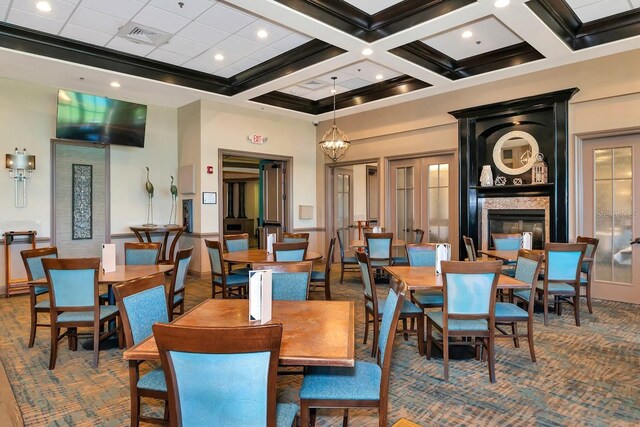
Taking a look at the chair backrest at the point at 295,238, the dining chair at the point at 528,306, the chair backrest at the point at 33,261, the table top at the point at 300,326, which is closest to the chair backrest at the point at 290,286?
the table top at the point at 300,326

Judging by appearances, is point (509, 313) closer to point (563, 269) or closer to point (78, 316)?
point (563, 269)

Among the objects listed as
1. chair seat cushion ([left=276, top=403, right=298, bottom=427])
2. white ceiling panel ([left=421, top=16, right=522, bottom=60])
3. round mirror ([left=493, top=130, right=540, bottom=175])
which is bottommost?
chair seat cushion ([left=276, top=403, right=298, bottom=427])

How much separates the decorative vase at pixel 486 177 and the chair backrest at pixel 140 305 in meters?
5.41

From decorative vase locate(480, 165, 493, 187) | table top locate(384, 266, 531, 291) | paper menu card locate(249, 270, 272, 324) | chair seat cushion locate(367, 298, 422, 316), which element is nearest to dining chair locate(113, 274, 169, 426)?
paper menu card locate(249, 270, 272, 324)

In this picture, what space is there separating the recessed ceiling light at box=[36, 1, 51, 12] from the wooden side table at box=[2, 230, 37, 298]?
10.5 feet

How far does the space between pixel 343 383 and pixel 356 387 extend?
0.24 ft

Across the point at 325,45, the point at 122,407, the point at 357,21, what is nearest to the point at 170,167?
the point at 325,45

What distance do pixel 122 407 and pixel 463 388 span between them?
7.87 ft

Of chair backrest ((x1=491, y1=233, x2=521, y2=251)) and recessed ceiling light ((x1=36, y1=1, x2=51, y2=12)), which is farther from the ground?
recessed ceiling light ((x1=36, y1=1, x2=51, y2=12))

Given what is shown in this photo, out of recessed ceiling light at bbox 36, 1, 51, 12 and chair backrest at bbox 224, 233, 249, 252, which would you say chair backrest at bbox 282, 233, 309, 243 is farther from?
recessed ceiling light at bbox 36, 1, 51, 12

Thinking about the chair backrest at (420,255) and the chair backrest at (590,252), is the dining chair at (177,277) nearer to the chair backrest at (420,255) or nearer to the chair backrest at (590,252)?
the chair backrest at (420,255)

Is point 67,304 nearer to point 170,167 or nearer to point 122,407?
point 122,407

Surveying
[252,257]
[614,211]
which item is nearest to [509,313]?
[252,257]

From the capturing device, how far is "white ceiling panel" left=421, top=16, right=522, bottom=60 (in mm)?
4891
